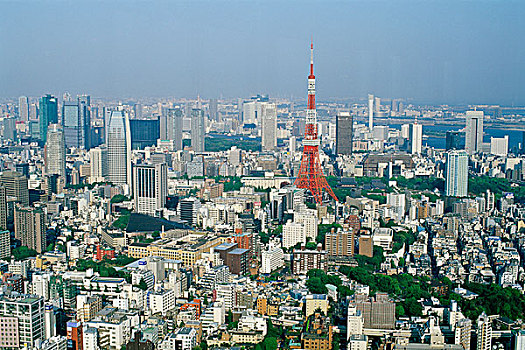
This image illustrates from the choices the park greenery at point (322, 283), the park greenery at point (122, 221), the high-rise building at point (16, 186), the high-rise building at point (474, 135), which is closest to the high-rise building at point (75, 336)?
the park greenery at point (322, 283)

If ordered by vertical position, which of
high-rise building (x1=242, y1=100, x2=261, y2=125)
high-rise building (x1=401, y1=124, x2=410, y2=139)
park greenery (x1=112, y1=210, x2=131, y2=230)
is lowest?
park greenery (x1=112, y1=210, x2=131, y2=230)

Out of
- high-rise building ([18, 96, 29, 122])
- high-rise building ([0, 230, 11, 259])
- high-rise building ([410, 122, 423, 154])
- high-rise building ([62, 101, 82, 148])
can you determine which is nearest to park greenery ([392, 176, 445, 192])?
high-rise building ([410, 122, 423, 154])

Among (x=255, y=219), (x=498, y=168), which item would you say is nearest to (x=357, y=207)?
(x=255, y=219)

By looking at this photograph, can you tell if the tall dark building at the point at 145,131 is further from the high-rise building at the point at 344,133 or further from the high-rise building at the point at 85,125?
the high-rise building at the point at 344,133

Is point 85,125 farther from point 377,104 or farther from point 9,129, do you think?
point 377,104

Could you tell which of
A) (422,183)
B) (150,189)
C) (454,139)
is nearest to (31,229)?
(150,189)

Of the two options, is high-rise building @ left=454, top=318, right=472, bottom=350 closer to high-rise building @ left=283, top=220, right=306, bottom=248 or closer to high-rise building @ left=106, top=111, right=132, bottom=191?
high-rise building @ left=283, top=220, right=306, bottom=248
